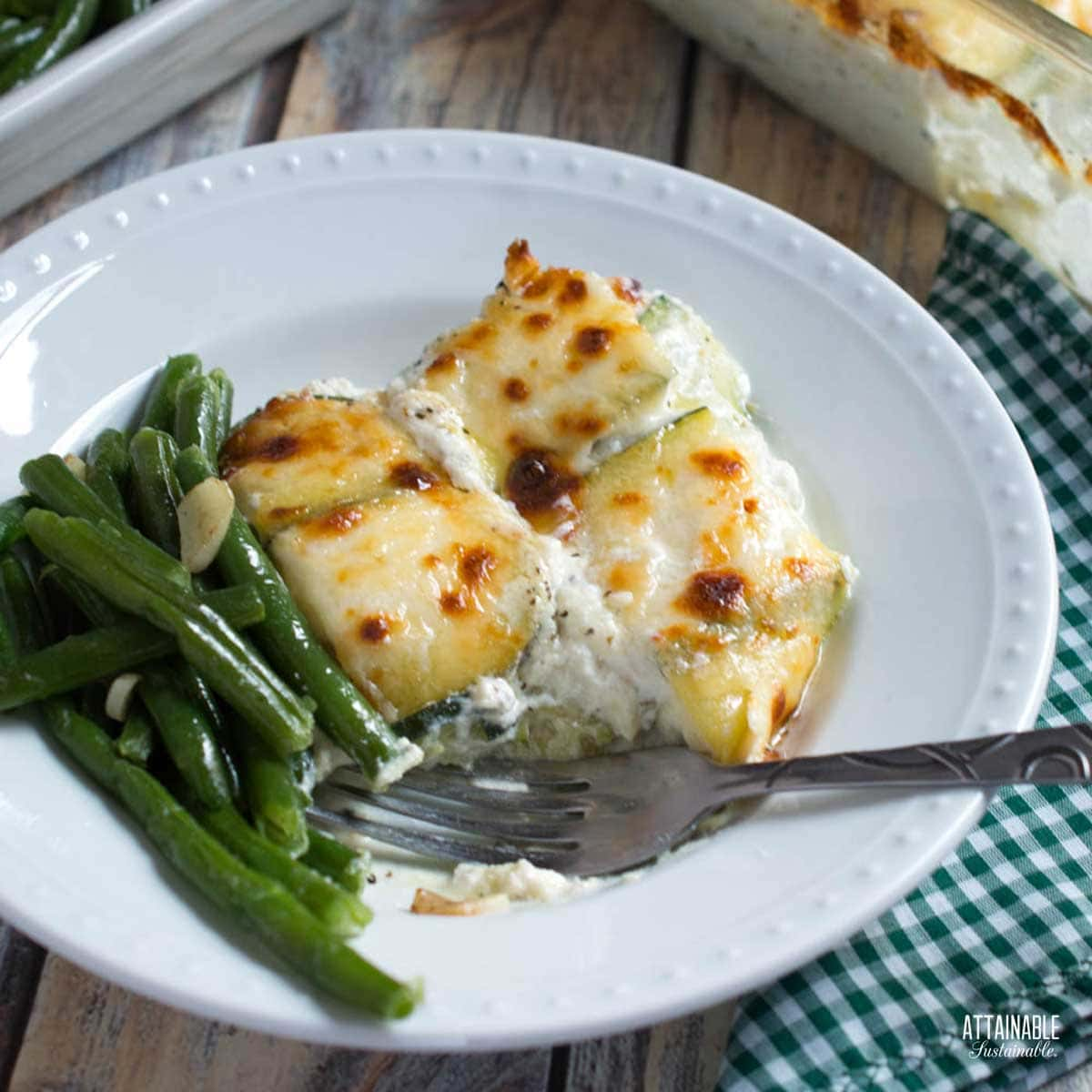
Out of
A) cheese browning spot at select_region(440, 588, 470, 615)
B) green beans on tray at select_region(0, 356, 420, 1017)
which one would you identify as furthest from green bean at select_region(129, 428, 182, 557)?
cheese browning spot at select_region(440, 588, 470, 615)

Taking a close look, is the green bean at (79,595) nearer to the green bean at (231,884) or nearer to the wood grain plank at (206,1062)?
the green bean at (231,884)

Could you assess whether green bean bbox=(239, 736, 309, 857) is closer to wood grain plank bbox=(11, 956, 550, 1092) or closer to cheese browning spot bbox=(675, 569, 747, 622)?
wood grain plank bbox=(11, 956, 550, 1092)

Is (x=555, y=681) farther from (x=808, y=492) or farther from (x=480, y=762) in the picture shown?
(x=808, y=492)

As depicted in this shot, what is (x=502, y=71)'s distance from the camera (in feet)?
17.1

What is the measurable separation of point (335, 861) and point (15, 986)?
77cm

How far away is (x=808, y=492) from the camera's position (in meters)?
3.55

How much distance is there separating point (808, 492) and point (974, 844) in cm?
86

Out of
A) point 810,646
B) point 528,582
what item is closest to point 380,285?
point 528,582

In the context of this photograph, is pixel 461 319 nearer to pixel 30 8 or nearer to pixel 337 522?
pixel 337 522

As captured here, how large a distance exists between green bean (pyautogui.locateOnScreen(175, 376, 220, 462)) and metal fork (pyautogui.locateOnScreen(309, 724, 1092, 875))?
81 centimetres

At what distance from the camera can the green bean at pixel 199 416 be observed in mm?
3340

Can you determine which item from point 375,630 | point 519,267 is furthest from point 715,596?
point 519,267

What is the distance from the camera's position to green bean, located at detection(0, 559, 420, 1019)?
241cm

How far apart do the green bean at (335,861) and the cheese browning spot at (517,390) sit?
1088 mm
